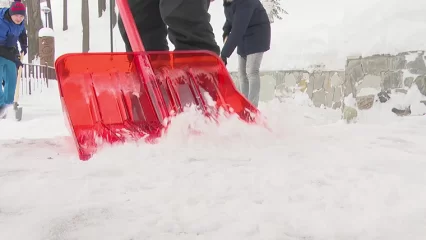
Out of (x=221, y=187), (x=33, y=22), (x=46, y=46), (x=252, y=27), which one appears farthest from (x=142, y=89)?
(x=33, y=22)

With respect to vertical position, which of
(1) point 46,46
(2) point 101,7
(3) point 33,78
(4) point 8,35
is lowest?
(3) point 33,78

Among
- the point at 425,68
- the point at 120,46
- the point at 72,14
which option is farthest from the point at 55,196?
the point at 72,14

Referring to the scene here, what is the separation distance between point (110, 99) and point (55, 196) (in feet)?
2.96

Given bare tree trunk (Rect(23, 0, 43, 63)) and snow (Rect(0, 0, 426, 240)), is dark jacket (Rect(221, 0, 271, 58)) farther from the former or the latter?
bare tree trunk (Rect(23, 0, 43, 63))

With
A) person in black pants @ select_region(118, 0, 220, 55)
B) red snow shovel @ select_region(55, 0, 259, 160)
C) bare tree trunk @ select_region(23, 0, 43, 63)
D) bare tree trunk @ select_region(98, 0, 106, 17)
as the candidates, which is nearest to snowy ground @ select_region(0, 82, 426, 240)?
red snow shovel @ select_region(55, 0, 259, 160)

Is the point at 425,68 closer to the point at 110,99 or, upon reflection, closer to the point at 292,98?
the point at 292,98

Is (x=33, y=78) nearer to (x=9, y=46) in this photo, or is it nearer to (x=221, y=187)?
(x=9, y=46)

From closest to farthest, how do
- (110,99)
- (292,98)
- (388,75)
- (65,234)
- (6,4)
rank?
(65,234) < (110,99) < (388,75) < (6,4) < (292,98)

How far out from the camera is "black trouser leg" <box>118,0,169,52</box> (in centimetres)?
217

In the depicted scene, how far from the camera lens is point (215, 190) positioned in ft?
3.13

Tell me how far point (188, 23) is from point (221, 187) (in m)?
1.11

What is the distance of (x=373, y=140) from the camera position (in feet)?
5.89

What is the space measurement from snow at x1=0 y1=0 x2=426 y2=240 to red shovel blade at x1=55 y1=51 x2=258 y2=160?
170mm

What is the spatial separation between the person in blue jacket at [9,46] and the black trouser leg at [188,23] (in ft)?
11.6
